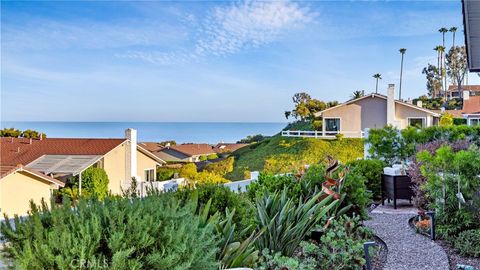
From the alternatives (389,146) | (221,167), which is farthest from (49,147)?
(389,146)

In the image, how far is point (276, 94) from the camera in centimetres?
2070

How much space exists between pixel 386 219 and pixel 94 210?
5049 mm

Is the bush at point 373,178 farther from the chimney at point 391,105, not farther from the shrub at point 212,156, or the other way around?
the shrub at point 212,156

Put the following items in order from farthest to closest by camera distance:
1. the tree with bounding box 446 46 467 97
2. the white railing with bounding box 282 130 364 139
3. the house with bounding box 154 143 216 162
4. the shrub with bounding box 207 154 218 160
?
the tree with bounding box 446 46 467 97
the shrub with bounding box 207 154 218 160
the house with bounding box 154 143 216 162
the white railing with bounding box 282 130 364 139

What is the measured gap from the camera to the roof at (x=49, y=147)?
67.3 feet

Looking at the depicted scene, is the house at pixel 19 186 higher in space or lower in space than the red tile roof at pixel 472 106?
lower

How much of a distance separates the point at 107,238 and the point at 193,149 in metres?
39.3

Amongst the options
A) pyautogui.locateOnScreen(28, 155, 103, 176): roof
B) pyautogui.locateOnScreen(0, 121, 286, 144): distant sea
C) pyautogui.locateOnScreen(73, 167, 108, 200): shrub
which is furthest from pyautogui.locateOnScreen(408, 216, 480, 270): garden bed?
pyautogui.locateOnScreen(73, 167, 108, 200): shrub

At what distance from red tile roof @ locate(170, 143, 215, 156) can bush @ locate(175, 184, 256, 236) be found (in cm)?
3462

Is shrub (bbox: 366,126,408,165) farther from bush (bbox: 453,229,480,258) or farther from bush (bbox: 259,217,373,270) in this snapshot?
bush (bbox: 259,217,373,270)

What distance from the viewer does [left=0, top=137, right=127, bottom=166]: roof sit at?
67.3 ft

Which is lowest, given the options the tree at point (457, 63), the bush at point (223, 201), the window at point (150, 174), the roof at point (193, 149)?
the window at point (150, 174)

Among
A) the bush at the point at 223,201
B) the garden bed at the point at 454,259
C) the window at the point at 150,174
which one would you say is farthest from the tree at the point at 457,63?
the bush at the point at 223,201

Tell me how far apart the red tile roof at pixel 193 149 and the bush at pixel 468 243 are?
1355 inches
